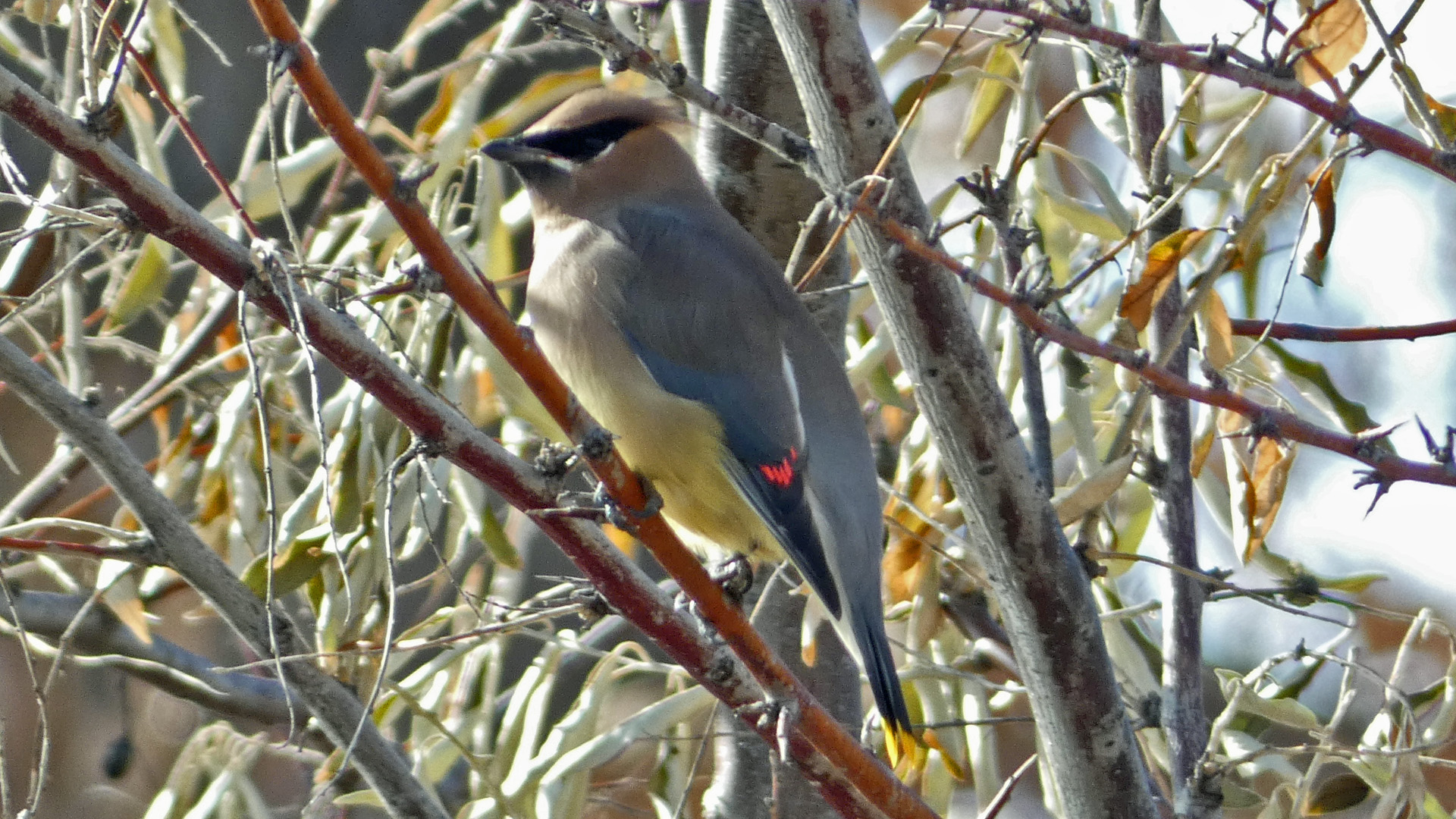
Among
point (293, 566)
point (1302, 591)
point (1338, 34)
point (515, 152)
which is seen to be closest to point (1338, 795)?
point (1302, 591)

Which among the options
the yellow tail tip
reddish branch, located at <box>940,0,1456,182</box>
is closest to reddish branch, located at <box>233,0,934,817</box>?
the yellow tail tip

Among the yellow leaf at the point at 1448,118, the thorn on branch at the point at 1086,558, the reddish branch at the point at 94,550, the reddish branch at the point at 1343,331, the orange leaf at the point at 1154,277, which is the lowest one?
the thorn on branch at the point at 1086,558

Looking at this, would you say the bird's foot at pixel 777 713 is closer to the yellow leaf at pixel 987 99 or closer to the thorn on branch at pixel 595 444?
the thorn on branch at pixel 595 444

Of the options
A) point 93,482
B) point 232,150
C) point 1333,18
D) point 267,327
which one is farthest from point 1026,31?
point 93,482

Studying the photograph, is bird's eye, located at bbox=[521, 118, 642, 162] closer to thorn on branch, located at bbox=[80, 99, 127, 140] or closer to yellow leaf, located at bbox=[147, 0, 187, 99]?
yellow leaf, located at bbox=[147, 0, 187, 99]

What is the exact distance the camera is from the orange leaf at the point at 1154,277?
1.54m

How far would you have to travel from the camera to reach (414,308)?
2426 millimetres

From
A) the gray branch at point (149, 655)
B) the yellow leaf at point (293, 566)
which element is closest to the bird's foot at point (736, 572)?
the yellow leaf at point (293, 566)

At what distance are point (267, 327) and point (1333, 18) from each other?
1912 mm

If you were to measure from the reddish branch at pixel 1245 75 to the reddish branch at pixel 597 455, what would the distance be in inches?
17.0

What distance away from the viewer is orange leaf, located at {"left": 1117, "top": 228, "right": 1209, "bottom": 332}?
1.54 meters

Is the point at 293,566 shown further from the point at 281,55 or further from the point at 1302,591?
the point at 1302,591

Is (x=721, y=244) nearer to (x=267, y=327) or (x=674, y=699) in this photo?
(x=674, y=699)

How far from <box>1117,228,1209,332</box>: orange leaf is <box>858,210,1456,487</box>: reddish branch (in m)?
0.10
